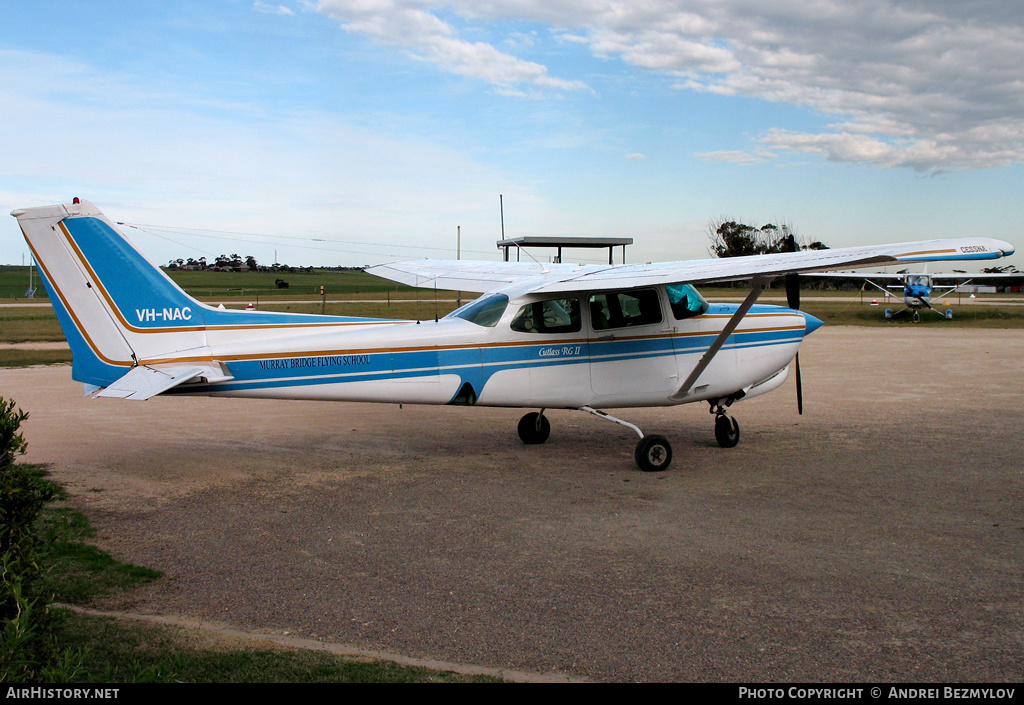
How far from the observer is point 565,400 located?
907 centimetres

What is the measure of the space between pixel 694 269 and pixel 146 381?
20.1 ft

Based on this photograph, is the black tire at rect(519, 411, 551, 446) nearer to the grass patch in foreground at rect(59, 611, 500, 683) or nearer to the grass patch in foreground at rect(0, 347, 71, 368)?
the grass patch in foreground at rect(59, 611, 500, 683)

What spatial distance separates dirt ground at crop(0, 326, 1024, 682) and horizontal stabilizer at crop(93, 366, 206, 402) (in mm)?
1089

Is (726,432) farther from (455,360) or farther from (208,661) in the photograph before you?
(208,661)

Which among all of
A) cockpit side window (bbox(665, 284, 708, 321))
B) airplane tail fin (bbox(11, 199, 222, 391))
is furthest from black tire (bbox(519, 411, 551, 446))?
airplane tail fin (bbox(11, 199, 222, 391))

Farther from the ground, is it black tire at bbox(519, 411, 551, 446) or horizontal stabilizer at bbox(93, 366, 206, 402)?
horizontal stabilizer at bbox(93, 366, 206, 402)

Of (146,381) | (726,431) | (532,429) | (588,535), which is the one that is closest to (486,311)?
(532,429)

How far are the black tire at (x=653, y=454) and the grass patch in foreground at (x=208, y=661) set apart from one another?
4.97m

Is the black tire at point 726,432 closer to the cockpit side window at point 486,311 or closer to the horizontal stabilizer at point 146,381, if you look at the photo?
the cockpit side window at point 486,311

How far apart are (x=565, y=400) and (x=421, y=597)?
431 centimetres

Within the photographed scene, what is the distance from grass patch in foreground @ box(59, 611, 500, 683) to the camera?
387cm

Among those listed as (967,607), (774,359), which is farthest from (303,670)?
(774,359)

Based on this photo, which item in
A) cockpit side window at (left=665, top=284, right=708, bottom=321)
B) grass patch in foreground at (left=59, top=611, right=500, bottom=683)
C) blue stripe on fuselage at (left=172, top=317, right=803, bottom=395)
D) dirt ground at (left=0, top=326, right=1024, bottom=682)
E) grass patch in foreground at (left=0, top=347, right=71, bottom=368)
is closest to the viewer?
grass patch in foreground at (left=59, top=611, right=500, bottom=683)

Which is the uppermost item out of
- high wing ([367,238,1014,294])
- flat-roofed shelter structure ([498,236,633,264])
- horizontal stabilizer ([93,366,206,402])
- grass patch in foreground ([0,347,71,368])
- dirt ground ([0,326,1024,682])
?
flat-roofed shelter structure ([498,236,633,264])
